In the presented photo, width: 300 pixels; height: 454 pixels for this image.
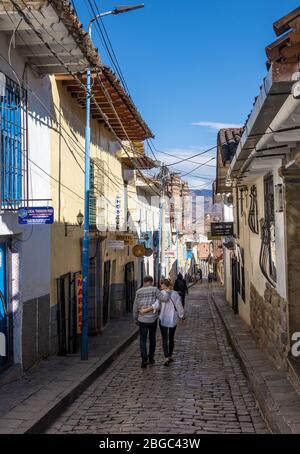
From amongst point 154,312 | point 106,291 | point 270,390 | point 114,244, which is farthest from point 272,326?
point 106,291

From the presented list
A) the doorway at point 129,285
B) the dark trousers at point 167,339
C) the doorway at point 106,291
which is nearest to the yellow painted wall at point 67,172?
the dark trousers at point 167,339

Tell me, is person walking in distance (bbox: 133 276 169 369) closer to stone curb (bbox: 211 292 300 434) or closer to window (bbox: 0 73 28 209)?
stone curb (bbox: 211 292 300 434)

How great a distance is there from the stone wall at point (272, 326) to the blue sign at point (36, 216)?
3831 millimetres

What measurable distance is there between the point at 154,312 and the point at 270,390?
3.04m

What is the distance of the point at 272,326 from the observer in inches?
384

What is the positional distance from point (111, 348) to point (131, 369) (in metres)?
1.86

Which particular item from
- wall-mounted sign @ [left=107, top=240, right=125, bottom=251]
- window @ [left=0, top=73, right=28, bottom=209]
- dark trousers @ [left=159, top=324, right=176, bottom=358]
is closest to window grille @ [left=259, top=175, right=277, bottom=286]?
dark trousers @ [left=159, top=324, right=176, bottom=358]

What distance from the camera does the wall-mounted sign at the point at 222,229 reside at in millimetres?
21547

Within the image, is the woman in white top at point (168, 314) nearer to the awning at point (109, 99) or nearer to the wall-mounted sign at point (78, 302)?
the wall-mounted sign at point (78, 302)

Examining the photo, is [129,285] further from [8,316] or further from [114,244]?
[8,316]

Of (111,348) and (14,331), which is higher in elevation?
(14,331)

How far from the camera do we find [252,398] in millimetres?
8117

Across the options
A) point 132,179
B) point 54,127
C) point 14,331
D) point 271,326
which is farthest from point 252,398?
point 132,179
